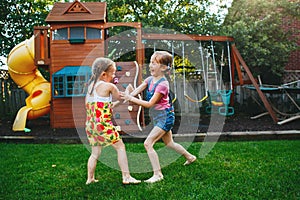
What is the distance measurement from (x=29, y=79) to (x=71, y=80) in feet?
4.99

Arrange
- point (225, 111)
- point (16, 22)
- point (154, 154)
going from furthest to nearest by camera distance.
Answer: point (16, 22) → point (225, 111) → point (154, 154)

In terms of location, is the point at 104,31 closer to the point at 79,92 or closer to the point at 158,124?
the point at 79,92

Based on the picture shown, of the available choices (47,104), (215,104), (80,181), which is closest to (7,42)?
(47,104)

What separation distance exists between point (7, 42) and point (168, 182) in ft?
26.3

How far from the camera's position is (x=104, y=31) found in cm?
762

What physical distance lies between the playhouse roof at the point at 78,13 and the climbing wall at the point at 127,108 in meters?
1.33

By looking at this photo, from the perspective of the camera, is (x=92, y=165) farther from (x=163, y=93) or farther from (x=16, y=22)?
(x=16, y=22)

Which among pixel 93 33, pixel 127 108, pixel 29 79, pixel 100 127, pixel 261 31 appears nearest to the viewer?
pixel 100 127

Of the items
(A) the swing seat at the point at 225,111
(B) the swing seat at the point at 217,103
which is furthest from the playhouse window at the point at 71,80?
(A) the swing seat at the point at 225,111

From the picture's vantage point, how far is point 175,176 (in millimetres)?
3539

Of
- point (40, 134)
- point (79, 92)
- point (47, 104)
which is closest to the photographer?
point (40, 134)

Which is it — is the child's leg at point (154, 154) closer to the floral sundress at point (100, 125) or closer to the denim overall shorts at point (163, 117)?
the denim overall shorts at point (163, 117)

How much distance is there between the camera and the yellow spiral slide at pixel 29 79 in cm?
770

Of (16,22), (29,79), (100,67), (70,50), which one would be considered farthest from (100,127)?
(16,22)
